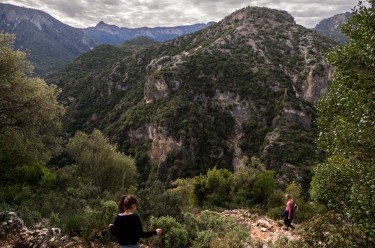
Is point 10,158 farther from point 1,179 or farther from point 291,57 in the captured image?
point 291,57

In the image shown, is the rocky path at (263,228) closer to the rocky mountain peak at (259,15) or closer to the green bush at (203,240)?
the green bush at (203,240)

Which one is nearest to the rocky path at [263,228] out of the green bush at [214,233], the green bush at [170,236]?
the green bush at [214,233]

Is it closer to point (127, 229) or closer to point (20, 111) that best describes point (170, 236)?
point (127, 229)

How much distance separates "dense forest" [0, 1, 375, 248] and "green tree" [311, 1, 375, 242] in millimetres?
27

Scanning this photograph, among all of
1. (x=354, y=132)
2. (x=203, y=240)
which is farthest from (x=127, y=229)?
(x=354, y=132)

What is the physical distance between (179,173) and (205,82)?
52575mm

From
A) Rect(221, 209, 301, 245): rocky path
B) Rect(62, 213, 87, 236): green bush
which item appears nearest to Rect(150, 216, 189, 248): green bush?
Rect(62, 213, 87, 236): green bush

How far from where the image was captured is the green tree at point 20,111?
18.4 m

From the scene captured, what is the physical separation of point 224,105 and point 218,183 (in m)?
118

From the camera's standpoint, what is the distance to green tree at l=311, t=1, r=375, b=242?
722cm

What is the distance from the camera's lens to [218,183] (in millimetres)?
22531

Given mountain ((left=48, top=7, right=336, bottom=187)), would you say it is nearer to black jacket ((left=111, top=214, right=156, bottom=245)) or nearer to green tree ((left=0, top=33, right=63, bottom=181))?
green tree ((left=0, top=33, right=63, bottom=181))

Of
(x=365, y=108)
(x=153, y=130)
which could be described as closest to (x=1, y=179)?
(x=365, y=108)

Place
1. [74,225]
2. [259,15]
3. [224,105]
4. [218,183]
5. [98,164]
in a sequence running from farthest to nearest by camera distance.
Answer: [259,15] → [224,105] → [98,164] → [218,183] → [74,225]
